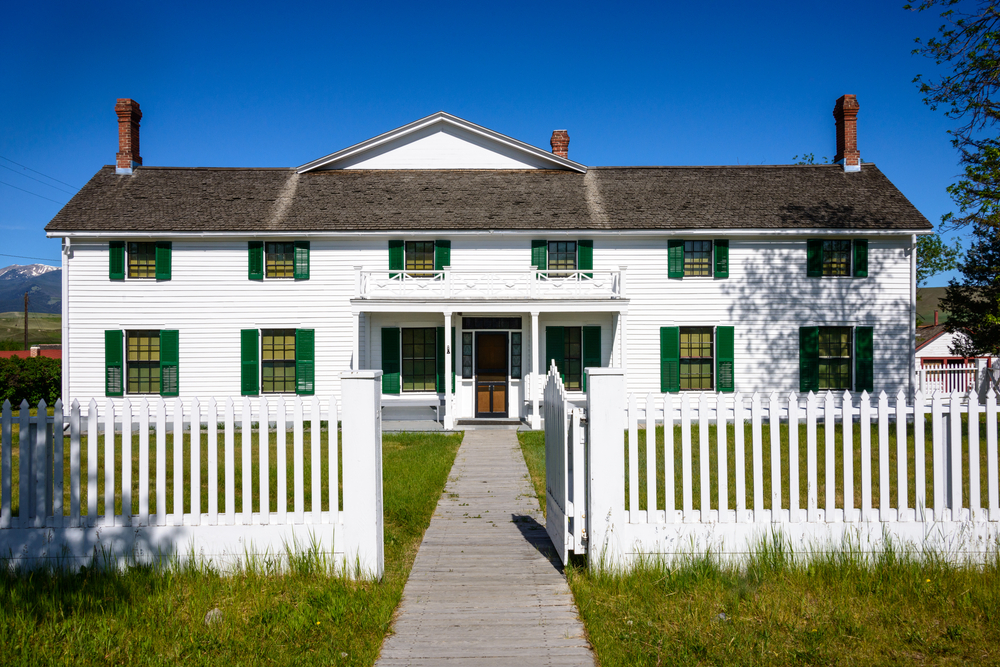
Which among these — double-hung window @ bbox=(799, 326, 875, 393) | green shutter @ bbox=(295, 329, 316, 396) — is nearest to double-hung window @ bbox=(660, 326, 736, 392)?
double-hung window @ bbox=(799, 326, 875, 393)

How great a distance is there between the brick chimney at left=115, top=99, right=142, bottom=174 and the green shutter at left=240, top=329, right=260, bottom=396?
Answer: 22.2ft

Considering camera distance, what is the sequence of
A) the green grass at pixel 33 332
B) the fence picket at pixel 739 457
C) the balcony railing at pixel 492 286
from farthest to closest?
1. the green grass at pixel 33 332
2. the balcony railing at pixel 492 286
3. the fence picket at pixel 739 457

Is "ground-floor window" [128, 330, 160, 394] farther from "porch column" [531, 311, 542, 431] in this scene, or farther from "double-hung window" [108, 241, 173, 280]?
"porch column" [531, 311, 542, 431]

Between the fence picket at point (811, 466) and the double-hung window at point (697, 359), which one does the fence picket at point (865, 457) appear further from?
the double-hung window at point (697, 359)

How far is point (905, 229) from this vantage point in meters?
16.9

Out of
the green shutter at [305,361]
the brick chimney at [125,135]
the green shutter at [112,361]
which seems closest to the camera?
the green shutter at [112,361]

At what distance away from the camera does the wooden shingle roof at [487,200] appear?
55.7 feet

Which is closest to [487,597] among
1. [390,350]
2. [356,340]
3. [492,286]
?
[356,340]

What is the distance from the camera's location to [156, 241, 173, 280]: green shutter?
16844 millimetres

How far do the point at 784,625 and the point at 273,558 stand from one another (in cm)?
369

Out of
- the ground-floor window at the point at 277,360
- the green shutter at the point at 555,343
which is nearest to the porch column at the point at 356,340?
the ground-floor window at the point at 277,360

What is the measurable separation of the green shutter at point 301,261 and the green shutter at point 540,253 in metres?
5.89

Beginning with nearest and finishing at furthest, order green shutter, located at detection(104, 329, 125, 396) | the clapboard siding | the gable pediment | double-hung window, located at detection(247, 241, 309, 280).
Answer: green shutter, located at detection(104, 329, 125, 396)
the clapboard siding
double-hung window, located at detection(247, 241, 309, 280)
the gable pediment

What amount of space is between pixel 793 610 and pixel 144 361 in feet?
55.0
